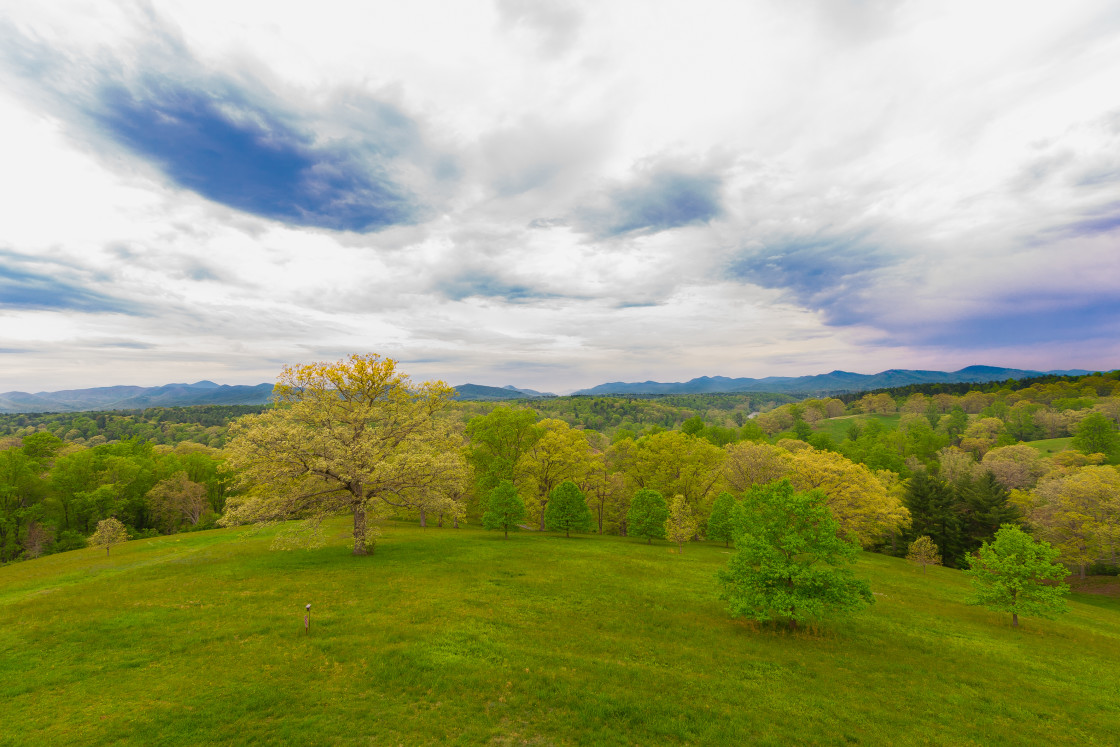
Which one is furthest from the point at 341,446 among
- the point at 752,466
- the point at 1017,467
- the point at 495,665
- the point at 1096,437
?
the point at 1096,437

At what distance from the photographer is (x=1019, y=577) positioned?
24.7m

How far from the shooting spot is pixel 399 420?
32156 millimetres

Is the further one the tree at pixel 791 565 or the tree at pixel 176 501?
the tree at pixel 176 501

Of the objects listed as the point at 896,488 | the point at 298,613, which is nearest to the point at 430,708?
the point at 298,613

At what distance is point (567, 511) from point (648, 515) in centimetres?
959

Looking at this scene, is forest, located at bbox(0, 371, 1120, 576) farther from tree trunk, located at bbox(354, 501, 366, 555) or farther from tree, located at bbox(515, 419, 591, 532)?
tree trunk, located at bbox(354, 501, 366, 555)

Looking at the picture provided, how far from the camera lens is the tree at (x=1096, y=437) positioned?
75188 mm

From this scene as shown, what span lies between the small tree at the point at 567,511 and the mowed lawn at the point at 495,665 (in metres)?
16.0

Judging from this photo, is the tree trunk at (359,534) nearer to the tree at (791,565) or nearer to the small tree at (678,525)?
the tree at (791,565)

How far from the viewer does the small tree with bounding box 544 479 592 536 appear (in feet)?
147

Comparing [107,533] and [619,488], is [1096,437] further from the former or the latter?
[107,533]

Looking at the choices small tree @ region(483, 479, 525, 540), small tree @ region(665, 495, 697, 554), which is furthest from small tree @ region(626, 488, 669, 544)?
small tree @ region(483, 479, 525, 540)

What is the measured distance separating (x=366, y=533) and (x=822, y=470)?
5289cm

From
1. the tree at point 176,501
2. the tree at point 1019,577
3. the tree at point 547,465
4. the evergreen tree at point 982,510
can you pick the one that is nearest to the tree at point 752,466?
the tree at point 547,465
